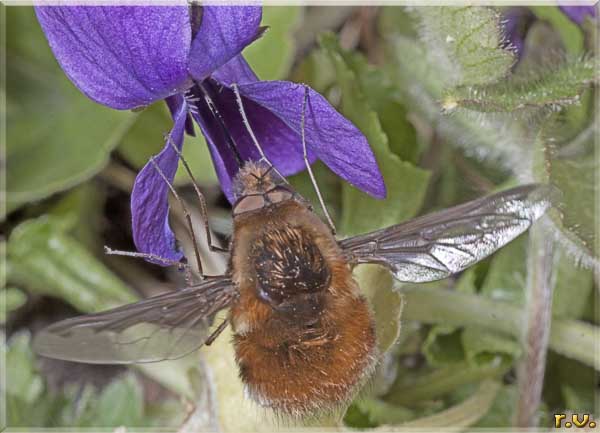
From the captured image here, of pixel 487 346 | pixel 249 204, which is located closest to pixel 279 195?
pixel 249 204

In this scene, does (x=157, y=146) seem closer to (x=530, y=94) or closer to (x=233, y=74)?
(x=233, y=74)

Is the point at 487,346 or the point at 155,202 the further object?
the point at 487,346

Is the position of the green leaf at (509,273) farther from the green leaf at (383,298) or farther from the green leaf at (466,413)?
the green leaf at (383,298)

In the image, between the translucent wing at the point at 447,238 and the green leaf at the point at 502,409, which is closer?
the translucent wing at the point at 447,238

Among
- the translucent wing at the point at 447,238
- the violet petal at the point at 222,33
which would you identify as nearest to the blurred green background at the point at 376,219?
the translucent wing at the point at 447,238

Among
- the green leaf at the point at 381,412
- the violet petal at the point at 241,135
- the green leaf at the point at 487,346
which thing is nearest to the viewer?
the violet petal at the point at 241,135
